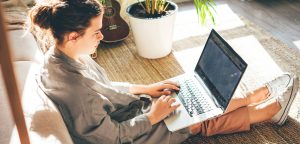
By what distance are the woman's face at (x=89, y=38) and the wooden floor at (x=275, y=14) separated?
5.23 ft

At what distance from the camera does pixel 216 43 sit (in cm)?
Result: 157

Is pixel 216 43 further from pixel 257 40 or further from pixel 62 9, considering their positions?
pixel 257 40

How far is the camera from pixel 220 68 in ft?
4.97

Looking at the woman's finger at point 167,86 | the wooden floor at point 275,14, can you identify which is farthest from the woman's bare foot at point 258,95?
the wooden floor at point 275,14

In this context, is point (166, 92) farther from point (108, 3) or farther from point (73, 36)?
point (108, 3)

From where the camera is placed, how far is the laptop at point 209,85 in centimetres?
141

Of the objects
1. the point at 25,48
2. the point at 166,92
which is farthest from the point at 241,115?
the point at 25,48

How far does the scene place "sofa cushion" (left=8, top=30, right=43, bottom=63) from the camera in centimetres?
181

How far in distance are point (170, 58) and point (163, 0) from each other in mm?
396

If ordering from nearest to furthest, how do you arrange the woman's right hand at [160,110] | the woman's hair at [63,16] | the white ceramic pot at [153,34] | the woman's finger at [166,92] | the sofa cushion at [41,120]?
the sofa cushion at [41,120] → the woman's hair at [63,16] → the woman's right hand at [160,110] → the woman's finger at [166,92] → the white ceramic pot at [153,34]

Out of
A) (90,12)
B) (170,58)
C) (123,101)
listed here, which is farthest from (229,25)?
(90,12)

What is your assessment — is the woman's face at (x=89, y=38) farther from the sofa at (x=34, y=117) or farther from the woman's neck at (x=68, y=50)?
the sofa at (x=34, y=117)

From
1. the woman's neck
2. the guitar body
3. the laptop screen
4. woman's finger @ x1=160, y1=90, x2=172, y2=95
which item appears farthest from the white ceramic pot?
the woman's neck

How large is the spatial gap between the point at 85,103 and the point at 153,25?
105cm
